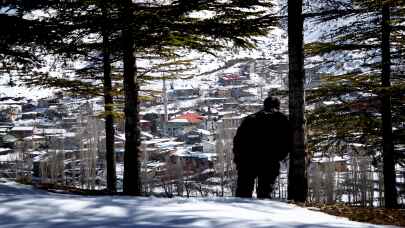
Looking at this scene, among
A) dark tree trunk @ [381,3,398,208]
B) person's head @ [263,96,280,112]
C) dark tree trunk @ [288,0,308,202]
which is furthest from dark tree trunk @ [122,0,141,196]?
dark tree trunk @ [381,3,398,208]

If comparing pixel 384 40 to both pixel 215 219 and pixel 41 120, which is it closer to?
pixel 215 219

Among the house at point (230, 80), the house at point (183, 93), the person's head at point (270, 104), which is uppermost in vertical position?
the house at point (230, 80)

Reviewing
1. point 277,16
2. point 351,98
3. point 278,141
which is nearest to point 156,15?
point 277,16

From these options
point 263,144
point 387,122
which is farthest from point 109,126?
point 387,122

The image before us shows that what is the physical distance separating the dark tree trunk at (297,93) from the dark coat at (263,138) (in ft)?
0.57

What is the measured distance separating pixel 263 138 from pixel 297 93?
91cm

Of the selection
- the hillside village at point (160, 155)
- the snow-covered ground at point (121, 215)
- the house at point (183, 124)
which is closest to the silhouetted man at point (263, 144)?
the snow-covered ground at point (121, 215)

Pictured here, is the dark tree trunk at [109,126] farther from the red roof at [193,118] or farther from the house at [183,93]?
the house at [183,93]

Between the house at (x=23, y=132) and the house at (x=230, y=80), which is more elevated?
the house at (x=230, y=80)

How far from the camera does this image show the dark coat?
6.89 metres

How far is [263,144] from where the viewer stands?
6926mm

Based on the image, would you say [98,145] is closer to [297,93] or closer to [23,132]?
[23,132]

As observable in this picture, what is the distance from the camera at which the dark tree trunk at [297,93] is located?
7020mm

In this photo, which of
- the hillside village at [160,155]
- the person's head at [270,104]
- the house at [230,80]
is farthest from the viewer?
the house at [230,80]
